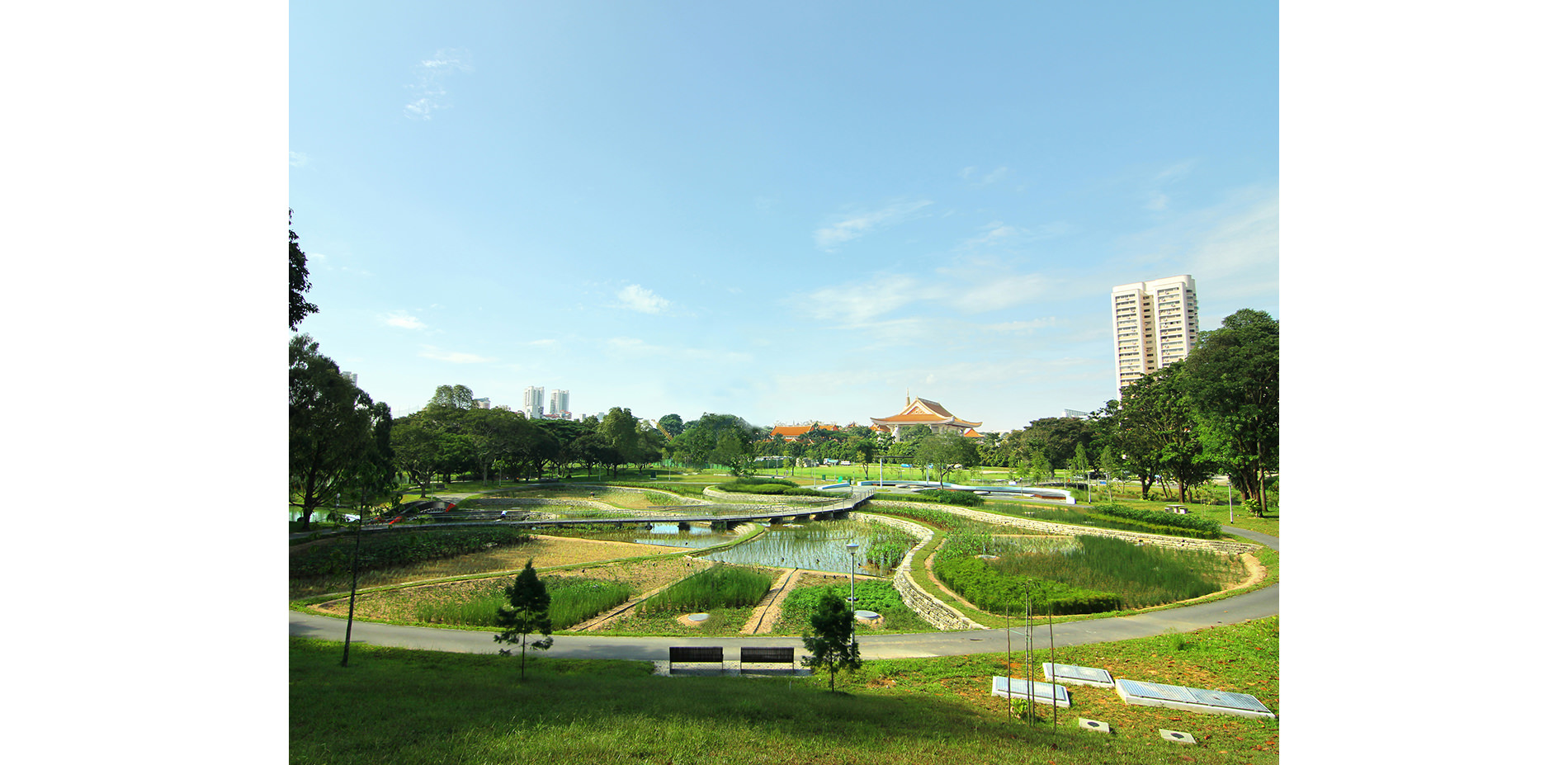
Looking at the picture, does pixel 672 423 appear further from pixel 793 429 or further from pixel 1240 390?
pixel 1240 390

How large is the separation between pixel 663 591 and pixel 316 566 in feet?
39.2

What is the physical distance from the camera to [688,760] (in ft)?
15.3

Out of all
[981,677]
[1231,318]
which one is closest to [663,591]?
[981,677]

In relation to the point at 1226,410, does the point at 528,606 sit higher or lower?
lower

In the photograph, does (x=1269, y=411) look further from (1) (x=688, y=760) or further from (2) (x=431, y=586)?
(2) (x=431, y=586)

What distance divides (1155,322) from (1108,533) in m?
13.1

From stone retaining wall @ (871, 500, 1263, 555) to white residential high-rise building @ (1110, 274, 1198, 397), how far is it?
8371mm

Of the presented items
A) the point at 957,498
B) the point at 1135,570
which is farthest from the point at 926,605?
the point at 957,498

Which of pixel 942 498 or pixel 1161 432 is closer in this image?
pixel 1161 432

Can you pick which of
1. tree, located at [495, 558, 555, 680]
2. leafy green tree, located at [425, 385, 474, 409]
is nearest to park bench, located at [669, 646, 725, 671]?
tree, located at [495, 558, 555, 680]

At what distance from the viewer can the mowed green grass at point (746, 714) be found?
16.2 feet

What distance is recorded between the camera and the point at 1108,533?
846 inches

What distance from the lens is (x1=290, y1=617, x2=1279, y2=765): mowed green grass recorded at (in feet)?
16.2

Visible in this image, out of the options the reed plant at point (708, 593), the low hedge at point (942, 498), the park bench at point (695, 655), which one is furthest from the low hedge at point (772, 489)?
the park bench at point (695, 655)
